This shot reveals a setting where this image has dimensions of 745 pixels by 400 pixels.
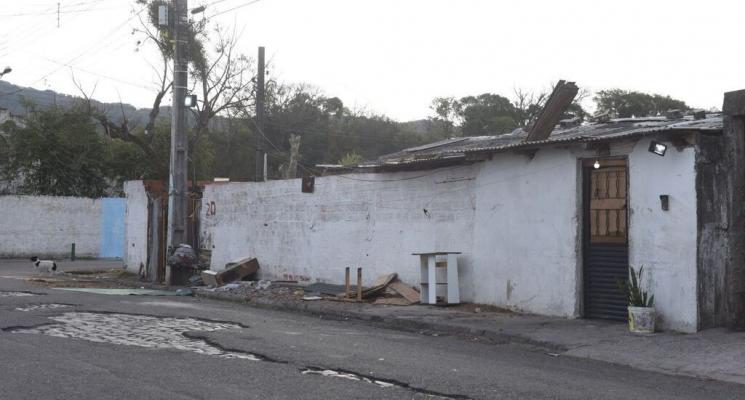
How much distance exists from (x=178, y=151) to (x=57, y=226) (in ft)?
62.0

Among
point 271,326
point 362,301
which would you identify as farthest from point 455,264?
point 271,326

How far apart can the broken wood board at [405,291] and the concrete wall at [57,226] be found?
25793 mm

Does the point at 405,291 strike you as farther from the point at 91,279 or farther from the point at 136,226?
the point at 136,226

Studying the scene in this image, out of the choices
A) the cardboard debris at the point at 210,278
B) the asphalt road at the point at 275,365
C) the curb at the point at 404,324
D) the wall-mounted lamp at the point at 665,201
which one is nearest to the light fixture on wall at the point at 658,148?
the wall-mounted lamp at the point at 665,201

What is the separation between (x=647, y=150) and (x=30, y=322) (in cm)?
996

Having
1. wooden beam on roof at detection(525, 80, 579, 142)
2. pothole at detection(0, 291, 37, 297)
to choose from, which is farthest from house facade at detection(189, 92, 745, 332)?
pothole at detection(0, 291, 37, 297)

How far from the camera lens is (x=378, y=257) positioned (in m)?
17.8

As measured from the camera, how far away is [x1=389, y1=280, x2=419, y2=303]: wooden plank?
15.9 metres

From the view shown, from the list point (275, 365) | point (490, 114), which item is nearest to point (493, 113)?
point (490, 114)

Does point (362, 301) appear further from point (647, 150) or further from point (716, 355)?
point (716, 355)

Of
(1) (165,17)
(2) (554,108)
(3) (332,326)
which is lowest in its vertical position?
(3) (332,326)

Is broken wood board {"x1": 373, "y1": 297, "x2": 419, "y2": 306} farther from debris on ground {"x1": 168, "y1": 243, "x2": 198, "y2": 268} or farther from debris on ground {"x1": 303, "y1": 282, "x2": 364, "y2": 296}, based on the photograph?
debris on ground {"x1": 168, "y1": 243, "x2": 198, "y2": 268}

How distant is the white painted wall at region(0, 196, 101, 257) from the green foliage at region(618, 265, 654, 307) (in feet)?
104

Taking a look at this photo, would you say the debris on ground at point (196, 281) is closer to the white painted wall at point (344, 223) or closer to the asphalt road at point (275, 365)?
the white painted wall at point (344, 223)
